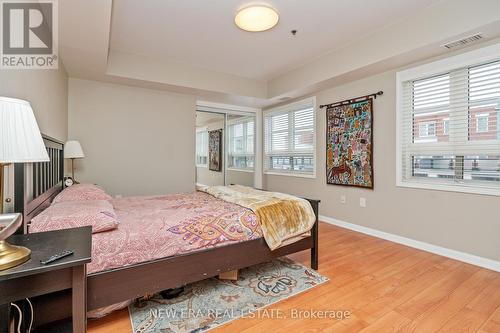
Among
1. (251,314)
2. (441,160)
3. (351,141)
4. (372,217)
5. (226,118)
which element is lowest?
(251,314)

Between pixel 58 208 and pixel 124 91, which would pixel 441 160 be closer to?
pixel 58 208

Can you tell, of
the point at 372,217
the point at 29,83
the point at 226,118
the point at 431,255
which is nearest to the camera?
the point at 29,83

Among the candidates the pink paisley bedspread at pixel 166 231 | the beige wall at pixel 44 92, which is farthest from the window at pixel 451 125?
the beige wall at pixel 44 92

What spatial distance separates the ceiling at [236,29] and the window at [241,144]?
1721 millimetres

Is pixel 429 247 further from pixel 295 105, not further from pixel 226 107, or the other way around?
pixel 226 107

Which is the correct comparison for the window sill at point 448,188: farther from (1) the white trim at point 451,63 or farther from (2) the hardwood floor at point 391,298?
(1) the white trim at point 451,63

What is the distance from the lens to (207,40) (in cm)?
326

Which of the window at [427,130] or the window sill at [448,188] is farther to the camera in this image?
the window at [427,130]

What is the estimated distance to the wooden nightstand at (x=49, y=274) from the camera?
1.00m

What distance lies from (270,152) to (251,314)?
4.09m

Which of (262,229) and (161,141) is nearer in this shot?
(262,229)

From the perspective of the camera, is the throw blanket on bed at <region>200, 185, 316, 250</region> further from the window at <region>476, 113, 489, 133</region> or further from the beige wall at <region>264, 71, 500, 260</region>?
the window at <region>476, 113, 489, 133</region>

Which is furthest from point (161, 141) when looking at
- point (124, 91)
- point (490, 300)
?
point (490, 300)

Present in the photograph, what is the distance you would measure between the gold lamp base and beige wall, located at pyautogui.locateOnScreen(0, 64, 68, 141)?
974mm
